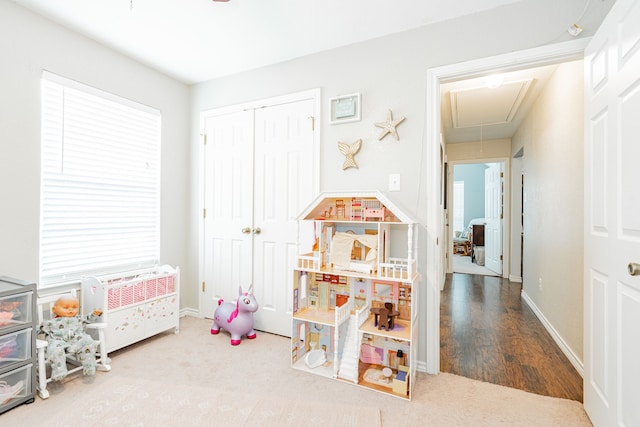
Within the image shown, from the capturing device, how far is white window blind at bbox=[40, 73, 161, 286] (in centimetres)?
225

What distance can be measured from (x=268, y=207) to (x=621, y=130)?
7.74 feet

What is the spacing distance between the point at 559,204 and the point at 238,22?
307cm

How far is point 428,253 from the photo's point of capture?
2172mm

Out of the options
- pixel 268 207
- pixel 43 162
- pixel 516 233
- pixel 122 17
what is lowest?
pixel 516 233

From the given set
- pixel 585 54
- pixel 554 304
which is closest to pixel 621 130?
pixel 585 54

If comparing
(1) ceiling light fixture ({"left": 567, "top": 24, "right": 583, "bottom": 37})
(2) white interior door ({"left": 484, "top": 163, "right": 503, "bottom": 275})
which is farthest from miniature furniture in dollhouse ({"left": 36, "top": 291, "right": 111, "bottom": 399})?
(2) white interior door ({"left": 484, "top": 163, "right": 503, "bottom": 275})

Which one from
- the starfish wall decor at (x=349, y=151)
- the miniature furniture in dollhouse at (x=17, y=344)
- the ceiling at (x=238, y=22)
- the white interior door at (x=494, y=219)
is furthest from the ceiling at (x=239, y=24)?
the white interior door at (x=494, y=219)

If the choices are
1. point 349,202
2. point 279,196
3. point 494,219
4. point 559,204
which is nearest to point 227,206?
point 279,196

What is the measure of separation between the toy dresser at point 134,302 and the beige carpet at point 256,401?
23cm

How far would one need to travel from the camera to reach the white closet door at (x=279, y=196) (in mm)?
2664

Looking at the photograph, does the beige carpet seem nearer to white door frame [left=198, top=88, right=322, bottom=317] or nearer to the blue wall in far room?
white door frame [left=198, top=88, right=322, bottom=317]

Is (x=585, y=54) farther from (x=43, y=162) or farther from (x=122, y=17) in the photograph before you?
(x=43, y=162)

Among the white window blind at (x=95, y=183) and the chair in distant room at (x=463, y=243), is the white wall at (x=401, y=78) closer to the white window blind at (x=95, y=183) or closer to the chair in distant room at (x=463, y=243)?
the white window blind at (x=95, y=183)

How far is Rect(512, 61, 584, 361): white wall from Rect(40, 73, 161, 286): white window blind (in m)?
3.64
